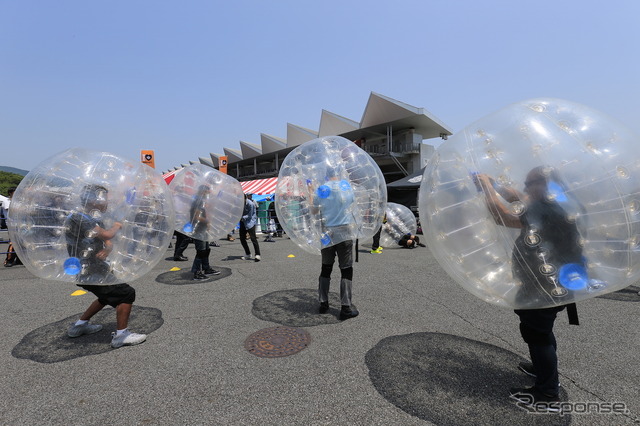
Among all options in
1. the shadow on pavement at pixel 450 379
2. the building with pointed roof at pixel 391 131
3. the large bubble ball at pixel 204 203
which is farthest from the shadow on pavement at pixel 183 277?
the building with pointed roof at pixel 391 131

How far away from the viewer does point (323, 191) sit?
373 centimetres

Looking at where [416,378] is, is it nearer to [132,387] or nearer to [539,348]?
[539,348]

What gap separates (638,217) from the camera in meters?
1.83

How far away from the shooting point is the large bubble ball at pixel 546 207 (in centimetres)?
184

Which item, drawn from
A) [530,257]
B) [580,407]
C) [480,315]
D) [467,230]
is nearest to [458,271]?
[467,230]

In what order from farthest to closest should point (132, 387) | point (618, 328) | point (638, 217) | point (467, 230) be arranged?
point (618, 328), point (132, 387), point (467, 230), point (638, 217)

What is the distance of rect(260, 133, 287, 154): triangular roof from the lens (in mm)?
54741

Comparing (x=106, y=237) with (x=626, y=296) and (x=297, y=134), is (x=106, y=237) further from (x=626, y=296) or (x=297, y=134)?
(x=297, y=134)

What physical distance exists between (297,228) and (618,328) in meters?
3.79

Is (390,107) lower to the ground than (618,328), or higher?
higher

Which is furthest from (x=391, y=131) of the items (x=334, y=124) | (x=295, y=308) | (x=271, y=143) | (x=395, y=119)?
(x=295, y=308)

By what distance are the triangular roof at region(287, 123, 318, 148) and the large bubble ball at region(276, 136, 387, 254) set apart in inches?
1775

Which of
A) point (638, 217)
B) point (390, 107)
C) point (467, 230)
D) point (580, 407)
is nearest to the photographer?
point (638, 217)

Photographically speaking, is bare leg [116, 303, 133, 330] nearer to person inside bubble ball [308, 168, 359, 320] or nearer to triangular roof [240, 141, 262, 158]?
person inside bubble ball [308, 168, 359, 320]
